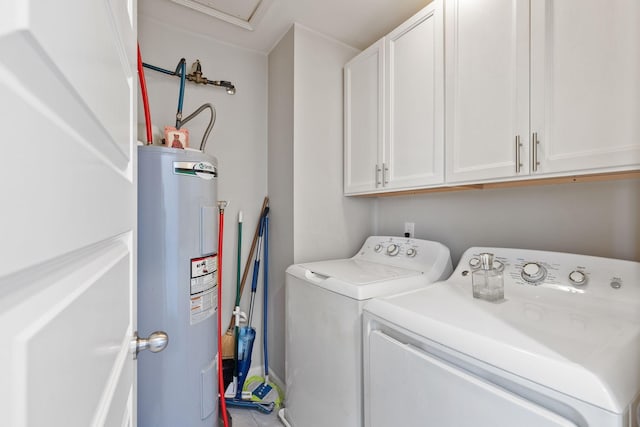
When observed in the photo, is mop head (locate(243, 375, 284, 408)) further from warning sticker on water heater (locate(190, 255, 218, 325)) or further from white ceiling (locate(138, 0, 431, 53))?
white ceiling (locate(138, 0, 431, 53))

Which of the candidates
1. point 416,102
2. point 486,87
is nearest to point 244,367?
point 416,102

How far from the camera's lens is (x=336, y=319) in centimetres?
130

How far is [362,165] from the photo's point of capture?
6.53 feet

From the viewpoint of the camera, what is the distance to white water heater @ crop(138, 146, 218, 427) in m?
1.26

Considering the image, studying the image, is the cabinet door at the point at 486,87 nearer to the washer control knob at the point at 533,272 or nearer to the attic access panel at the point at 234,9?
the washer control knob at the point at 533,272

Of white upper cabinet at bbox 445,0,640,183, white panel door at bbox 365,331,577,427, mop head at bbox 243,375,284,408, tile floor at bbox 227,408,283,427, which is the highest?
white upper cabinet at bbox 445,0,640,183

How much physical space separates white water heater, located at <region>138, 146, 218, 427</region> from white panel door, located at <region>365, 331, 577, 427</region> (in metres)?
0.82

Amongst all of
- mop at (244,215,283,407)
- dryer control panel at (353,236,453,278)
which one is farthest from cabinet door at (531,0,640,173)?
mop at (244,215,283,407)

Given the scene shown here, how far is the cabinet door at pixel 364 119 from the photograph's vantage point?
6.07 feet

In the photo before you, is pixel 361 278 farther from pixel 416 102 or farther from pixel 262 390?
pixel 262 390

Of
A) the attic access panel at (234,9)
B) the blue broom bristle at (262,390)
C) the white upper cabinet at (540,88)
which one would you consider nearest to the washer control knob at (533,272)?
the white upper cabinet at (540,88)

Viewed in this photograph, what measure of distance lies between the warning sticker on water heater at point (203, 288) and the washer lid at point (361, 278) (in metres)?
0.44

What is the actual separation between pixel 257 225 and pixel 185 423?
1.31 meters

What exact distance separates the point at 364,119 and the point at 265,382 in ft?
6.76
